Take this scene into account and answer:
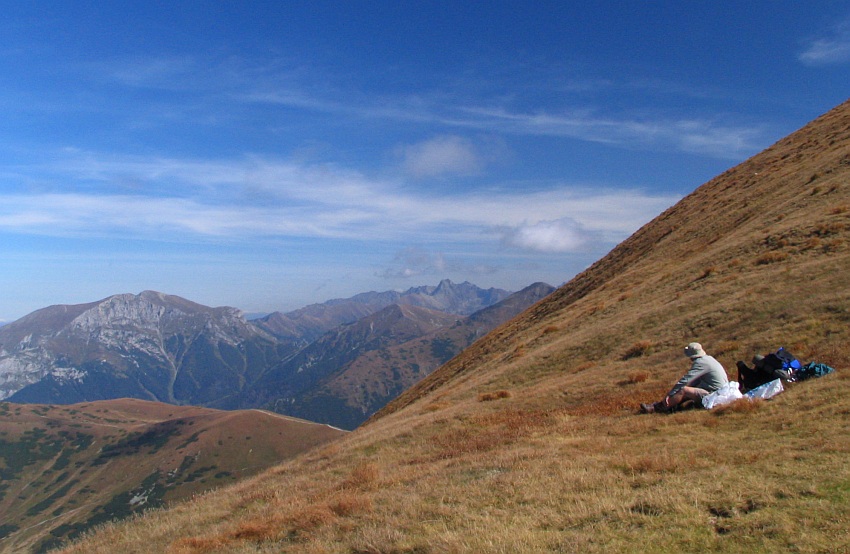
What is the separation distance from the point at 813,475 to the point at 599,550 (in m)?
4.38

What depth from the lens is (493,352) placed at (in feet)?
139

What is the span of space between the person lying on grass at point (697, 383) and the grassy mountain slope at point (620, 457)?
3.30 ft

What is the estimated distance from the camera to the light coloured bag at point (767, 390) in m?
14.0

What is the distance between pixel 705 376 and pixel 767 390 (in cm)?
157

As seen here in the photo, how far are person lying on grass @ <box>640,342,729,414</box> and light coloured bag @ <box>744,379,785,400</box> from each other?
838mm

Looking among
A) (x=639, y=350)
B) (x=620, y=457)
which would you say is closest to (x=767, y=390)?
(x=620, y=457)

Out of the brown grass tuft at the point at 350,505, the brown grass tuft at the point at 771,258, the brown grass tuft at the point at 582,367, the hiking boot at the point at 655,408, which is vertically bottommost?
the brown grass tuft at the point at 350,505

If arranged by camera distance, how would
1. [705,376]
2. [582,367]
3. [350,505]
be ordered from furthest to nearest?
[582,367] → [705,376] → [350,505]

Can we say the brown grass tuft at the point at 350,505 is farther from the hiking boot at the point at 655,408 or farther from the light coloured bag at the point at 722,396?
the light coloured bag at the point at 722,396

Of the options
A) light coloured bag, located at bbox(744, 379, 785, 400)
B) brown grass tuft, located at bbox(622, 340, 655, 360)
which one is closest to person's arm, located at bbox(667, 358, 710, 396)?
light coloured bag, located at bbox(744, 379, 785, 400)

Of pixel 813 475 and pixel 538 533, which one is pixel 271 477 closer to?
pixel 538 533

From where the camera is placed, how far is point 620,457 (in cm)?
1146

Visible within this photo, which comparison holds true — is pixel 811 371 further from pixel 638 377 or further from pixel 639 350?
pixel 639 350

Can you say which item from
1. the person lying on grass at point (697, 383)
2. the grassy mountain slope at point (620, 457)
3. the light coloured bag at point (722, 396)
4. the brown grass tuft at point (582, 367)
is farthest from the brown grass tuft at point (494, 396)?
the light coloured bag at point (722, 396)
